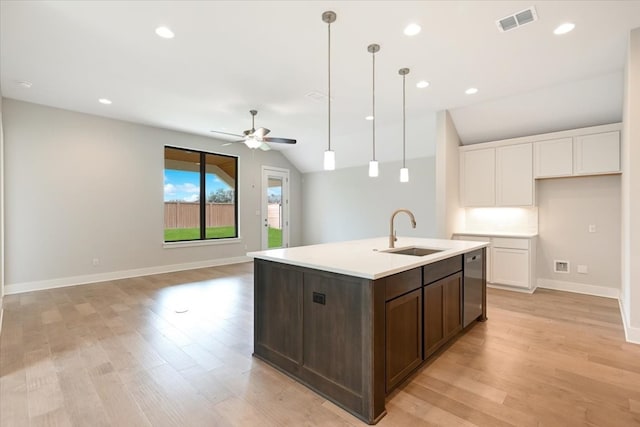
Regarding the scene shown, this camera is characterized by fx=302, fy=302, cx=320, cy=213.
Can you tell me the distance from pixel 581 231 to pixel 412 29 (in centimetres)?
420

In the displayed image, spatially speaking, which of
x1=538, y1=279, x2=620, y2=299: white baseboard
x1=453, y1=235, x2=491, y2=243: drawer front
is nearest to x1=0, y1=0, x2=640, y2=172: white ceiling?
x1=453, y1=235, x2=491, y2=243: drawer front

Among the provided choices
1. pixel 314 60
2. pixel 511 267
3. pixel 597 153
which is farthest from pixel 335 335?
pixel 597 153

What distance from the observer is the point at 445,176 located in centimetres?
500

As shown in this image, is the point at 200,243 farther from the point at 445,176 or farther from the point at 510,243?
the point at 510,243

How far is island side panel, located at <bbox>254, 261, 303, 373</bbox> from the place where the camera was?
2.28 metres

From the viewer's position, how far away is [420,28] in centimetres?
280

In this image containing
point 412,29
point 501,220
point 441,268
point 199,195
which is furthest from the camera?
point 199,195

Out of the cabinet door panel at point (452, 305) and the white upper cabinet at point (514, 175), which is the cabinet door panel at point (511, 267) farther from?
the cabinet door panel at point (452, 305)

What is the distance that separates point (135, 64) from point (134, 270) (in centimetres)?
393

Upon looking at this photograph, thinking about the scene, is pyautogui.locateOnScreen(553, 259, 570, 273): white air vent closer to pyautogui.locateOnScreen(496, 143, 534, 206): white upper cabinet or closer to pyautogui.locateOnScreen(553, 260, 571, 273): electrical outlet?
pyautogui.locateOnScreen(553, 260, 571, 273): electrical outlet

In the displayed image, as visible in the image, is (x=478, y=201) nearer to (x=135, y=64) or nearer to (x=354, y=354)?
(x=354, y=354)

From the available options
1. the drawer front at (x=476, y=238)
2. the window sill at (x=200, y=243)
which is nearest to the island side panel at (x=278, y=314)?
the drawer front at (x=476, y=238)

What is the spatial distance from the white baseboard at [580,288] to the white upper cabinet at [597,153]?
1732 millimetres

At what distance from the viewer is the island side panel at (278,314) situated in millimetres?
2283
